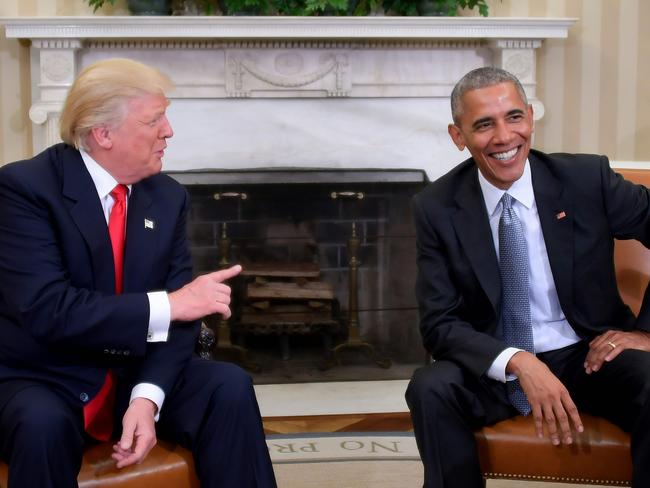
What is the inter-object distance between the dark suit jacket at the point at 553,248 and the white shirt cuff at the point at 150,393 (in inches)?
25.5

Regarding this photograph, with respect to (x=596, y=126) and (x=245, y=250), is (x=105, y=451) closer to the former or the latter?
(x=245, y=250)

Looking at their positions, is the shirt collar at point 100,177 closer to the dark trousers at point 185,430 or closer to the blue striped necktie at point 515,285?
the dark trousers at point 185,430

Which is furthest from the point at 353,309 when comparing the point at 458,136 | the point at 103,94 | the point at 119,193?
the point at 103,94

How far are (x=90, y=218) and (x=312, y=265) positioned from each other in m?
2.17

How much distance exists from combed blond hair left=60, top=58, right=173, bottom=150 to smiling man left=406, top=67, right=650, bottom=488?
2.45 feet

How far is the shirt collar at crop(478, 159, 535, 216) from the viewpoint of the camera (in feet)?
7.44

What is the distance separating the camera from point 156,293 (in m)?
1.96

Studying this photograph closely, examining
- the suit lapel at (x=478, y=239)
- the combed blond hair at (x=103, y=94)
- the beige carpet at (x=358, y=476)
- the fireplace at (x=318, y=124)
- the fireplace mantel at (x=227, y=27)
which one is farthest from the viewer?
the fireplace at (x=318, y=124)

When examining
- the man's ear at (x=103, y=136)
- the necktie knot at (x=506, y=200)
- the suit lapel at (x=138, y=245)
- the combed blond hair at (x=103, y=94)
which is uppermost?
the combed blond hair at (x=103, y=94)

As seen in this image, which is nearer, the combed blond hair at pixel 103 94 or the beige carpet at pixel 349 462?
the combed blond hair at pixel 103 94

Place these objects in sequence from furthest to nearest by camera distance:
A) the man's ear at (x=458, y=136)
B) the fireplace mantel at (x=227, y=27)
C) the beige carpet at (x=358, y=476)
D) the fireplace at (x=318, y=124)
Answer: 1. the fireplace at (x=318, y=124)
2. the fireplace mantel at (x=227, y=27)
3. the beige carpet at (x=358, y=476)
4. the man's ear at (x=458, y=136)

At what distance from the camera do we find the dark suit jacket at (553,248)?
221 cm

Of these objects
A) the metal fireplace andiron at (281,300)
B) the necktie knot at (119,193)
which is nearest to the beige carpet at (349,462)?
the metal fireplace andiron at (281,300)

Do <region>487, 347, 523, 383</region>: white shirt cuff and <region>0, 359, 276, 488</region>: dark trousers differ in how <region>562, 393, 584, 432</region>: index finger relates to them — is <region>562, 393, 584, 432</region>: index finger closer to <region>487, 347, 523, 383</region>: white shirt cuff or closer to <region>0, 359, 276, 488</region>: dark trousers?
<region>487, 347, 523, 383</region>: white shirt cuff
